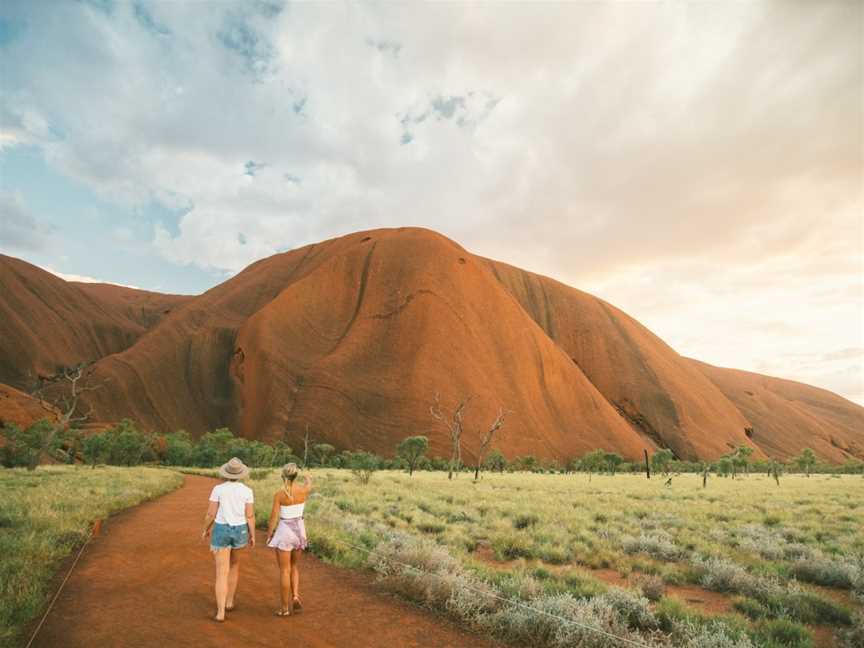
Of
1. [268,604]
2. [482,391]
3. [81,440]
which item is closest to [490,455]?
[482,391]

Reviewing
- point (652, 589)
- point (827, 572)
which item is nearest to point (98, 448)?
point (652, 589)

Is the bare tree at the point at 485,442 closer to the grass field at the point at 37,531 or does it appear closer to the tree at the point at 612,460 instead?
the tree at the point at 612,460

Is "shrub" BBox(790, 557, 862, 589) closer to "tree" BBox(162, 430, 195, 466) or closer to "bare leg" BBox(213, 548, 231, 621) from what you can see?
"bare leg" BBox(213, 548, 231, 621)

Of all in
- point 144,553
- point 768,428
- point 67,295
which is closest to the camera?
point 144,553

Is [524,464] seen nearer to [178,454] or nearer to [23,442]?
[178,454]

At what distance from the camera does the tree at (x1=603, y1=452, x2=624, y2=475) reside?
5974 centimetres

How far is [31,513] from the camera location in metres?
10.6

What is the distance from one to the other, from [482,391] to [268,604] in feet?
191

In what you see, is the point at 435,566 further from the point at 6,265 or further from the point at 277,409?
the point at 6,265

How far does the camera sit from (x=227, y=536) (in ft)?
19.7

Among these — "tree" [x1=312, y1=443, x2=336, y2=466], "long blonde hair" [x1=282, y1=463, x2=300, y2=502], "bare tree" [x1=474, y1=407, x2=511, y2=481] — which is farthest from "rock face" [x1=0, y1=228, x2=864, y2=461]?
"long blonde hair" [x1=282, y1=463, x2=300, y2=502]

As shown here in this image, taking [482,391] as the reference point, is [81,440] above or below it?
below

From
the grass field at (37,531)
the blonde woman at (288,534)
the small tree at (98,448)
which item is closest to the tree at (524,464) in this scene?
the small tree at (98,448)

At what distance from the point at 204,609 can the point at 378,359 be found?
2314 inches
